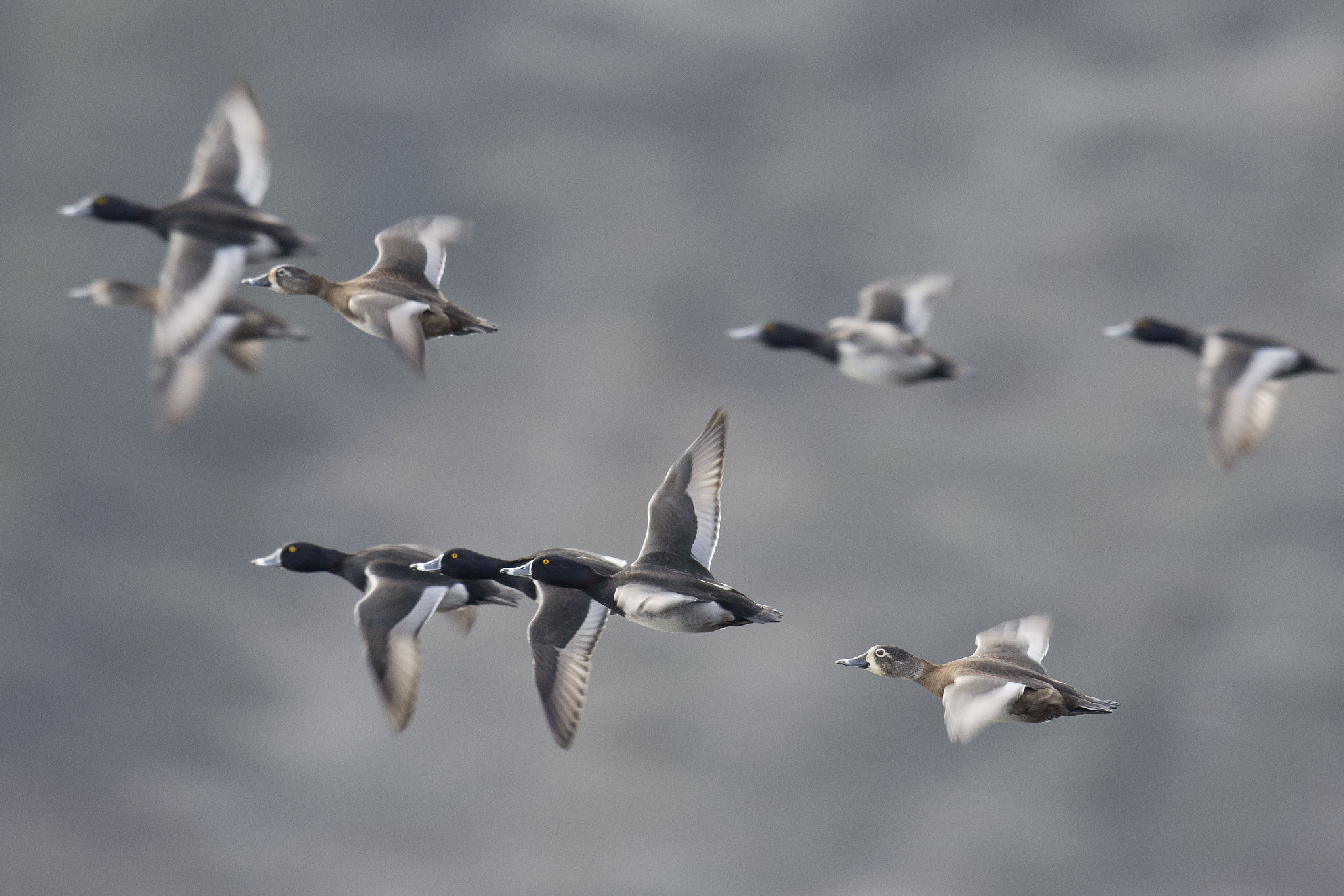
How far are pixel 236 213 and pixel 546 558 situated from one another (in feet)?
17.3

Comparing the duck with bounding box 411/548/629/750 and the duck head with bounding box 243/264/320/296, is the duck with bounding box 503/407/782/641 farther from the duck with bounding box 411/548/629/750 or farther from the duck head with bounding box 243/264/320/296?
the duck head with bounding box 243/264/320/296

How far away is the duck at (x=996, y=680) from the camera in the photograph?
39.4 ft

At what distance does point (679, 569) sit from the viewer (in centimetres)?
1393

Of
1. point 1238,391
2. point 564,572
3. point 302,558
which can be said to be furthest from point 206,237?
point 1238,391

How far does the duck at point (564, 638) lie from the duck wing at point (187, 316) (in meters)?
3.12

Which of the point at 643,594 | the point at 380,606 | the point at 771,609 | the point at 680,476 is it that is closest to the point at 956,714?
the point at 771,609

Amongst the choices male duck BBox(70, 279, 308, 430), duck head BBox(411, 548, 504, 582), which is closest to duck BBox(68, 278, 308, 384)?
male duck BBox(70, 279, 308, 430)

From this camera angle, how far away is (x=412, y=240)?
16297 mm

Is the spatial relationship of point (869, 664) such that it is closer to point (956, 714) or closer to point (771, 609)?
point (771, 609)

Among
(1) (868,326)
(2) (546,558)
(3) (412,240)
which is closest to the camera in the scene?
(2) (546,558)

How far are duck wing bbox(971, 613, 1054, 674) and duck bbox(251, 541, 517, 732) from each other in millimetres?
5295

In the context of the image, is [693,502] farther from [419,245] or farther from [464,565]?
[419,245]

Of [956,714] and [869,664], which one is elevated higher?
[956,714]

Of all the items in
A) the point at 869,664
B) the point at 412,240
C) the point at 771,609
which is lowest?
the point at 869,664
